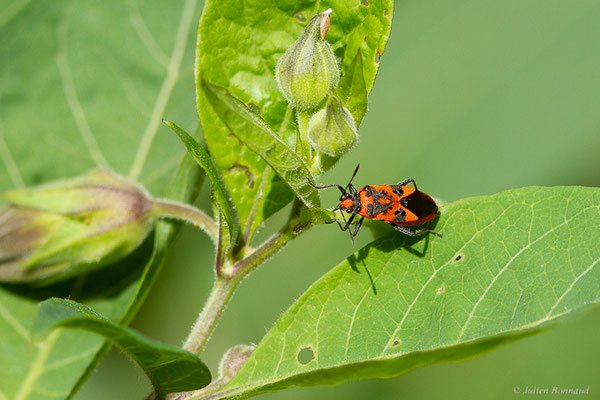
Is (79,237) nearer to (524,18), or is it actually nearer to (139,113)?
(139,113)

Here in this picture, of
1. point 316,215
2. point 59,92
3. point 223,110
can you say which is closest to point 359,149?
point 59,92

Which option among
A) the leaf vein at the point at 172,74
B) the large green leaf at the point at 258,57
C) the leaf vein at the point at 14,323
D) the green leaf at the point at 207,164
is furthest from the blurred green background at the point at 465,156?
the green leaf at the point at 207,164

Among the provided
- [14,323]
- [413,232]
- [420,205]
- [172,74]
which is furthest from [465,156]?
[14,323]

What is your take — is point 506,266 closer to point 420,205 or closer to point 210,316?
point 420,205

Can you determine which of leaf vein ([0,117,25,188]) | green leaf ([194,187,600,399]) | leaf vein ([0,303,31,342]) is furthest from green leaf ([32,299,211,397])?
leaf vein ([0,117,25,188])

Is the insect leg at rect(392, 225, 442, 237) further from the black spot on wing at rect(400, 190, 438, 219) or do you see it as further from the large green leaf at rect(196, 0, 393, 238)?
the large green leaf at rect(196, 0, 393, 238)

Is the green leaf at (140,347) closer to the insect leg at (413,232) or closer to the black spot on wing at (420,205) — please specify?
the insect leg at (413,232)
